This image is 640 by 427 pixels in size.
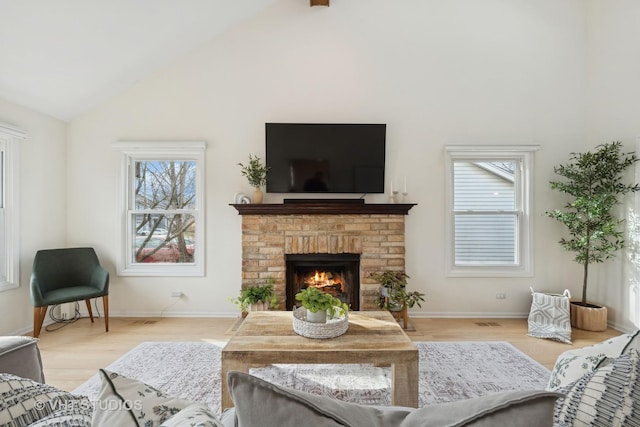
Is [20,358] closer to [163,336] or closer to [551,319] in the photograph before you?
[163,336]

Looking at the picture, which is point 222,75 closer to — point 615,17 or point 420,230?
point 420,230

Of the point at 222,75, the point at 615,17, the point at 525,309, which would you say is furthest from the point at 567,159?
the point at 222,75

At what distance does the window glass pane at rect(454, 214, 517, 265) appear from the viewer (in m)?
3.95

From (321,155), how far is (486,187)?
2.07 metres

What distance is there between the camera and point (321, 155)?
379 cm

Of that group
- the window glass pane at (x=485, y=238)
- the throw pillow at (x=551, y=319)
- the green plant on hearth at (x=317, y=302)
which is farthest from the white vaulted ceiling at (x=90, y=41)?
the throw pillow at (x=551, y=319)

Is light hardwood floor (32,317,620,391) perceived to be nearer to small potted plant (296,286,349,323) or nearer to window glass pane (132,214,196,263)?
window glass pane (132,214,196,263)

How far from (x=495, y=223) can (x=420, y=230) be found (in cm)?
95

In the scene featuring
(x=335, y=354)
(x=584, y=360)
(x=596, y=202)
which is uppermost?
(x=596, y=202)

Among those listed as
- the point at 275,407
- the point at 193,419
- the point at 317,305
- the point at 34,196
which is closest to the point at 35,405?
the point at 193,419

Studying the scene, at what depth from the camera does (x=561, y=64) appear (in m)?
3.88

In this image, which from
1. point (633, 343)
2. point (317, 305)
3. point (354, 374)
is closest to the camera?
point (633, 343)

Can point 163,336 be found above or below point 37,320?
below

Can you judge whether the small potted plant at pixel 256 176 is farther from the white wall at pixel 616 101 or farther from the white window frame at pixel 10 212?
the white wall at pixel 616 101
